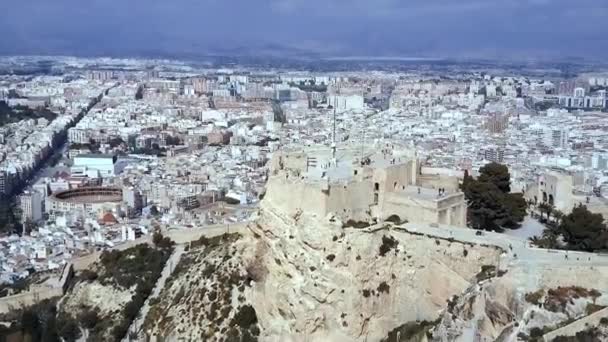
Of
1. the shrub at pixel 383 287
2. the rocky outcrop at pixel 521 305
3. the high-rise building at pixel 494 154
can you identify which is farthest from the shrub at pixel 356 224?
the high-rise building at pixel 494 154

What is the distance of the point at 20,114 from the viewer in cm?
6506

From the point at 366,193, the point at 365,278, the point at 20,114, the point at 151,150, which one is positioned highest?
the point at 366,193

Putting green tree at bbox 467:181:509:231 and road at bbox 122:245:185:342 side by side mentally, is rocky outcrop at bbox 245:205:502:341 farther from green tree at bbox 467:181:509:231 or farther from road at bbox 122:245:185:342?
road at bbox 122:245:185:342

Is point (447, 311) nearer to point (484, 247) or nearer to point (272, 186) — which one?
point (484, 247)

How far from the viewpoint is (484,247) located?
38.7ft

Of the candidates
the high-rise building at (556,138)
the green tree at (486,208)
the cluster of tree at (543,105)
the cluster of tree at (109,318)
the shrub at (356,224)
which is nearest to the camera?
the shrub at (356,224)

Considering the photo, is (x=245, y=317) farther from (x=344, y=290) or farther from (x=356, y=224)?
(x=356, y=224)

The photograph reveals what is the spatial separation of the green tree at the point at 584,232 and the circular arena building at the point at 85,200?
72.5 feet

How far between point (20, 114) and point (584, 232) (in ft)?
195

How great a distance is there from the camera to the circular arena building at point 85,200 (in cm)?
3209

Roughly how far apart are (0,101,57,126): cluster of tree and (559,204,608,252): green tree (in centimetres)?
5413

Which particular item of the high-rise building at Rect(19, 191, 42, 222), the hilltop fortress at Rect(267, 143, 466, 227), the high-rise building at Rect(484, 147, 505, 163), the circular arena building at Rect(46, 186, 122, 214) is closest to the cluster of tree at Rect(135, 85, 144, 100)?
the circular arena building at Rect(46, 186, 122, 214)

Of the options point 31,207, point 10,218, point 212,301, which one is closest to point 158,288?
point 212,301

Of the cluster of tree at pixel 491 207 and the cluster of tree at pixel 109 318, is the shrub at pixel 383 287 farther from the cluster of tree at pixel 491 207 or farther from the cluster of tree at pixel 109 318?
the cluster of tree at pixel 109 318
